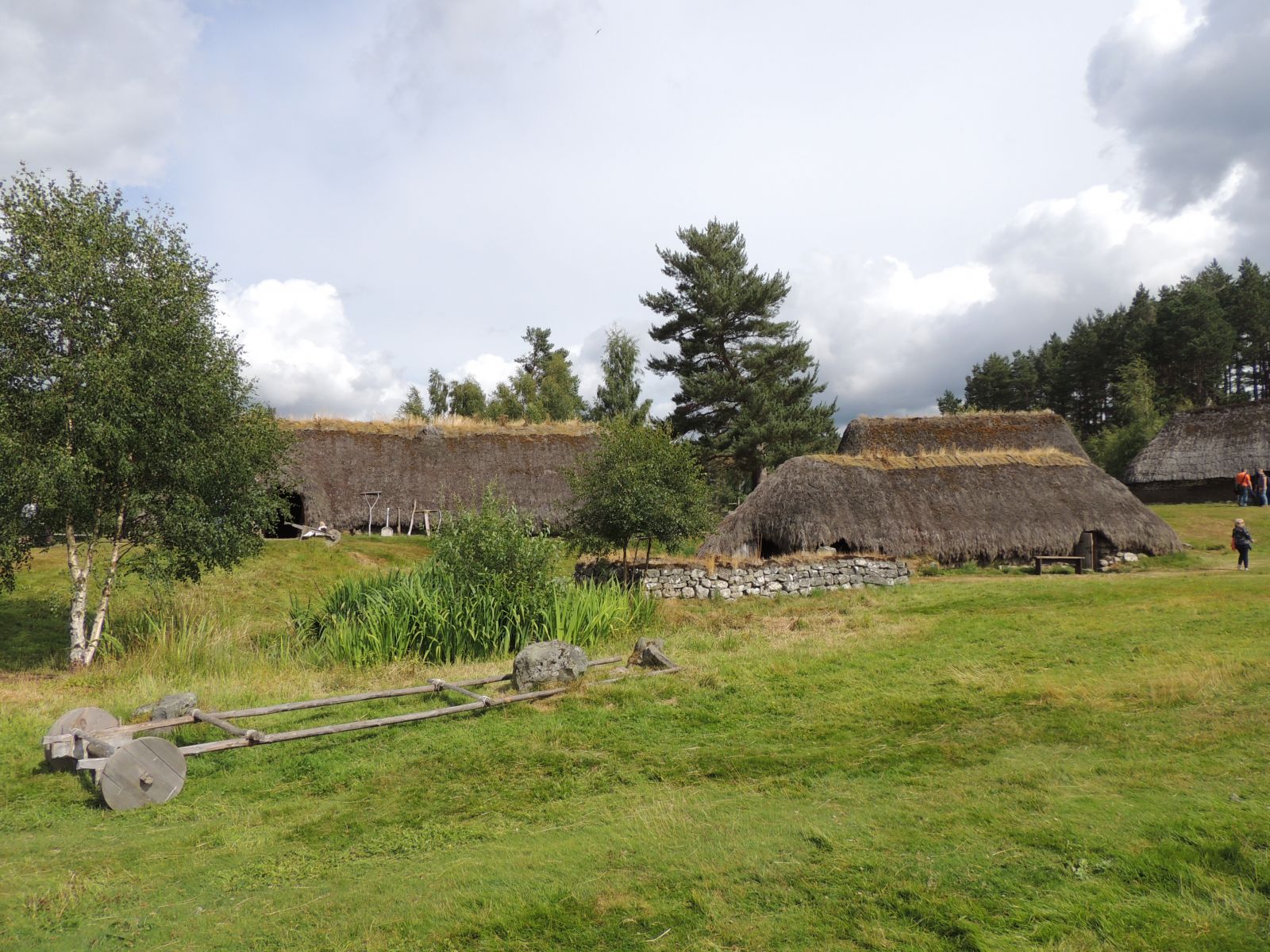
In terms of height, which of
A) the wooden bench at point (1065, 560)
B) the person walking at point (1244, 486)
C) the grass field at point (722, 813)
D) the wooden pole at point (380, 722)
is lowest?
the grass field at point (722, 813)

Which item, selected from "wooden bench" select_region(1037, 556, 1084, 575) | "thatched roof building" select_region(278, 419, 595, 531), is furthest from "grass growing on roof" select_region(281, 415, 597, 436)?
"wooden bench" select_region(1037, 556, 1084, 575)

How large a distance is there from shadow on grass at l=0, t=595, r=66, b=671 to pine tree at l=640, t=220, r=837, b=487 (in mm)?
24909

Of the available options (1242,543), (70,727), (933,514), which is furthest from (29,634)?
(1242,543)

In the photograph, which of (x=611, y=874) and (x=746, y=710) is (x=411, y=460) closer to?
(x=746, y=710)

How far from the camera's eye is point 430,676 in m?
11.2

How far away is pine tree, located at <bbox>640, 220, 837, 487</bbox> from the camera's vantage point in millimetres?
35031

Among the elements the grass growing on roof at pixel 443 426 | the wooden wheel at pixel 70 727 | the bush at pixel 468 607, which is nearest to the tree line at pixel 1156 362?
the grass growing on roof at pixel 443 426

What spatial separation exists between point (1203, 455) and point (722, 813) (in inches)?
1494

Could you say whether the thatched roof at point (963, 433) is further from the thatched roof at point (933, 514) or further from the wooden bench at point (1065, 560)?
the wooden bench at point (1065, 560)

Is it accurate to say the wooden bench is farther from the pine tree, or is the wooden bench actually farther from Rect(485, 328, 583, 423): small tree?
Rect(485, 328, 583, 423): small tree

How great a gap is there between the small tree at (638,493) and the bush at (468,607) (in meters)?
3.17

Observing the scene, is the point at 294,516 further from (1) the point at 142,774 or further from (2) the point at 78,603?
(1) the point at 142,774

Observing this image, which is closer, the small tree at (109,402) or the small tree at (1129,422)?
the small tree at (109,402)

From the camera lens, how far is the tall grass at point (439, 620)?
12.5 m
